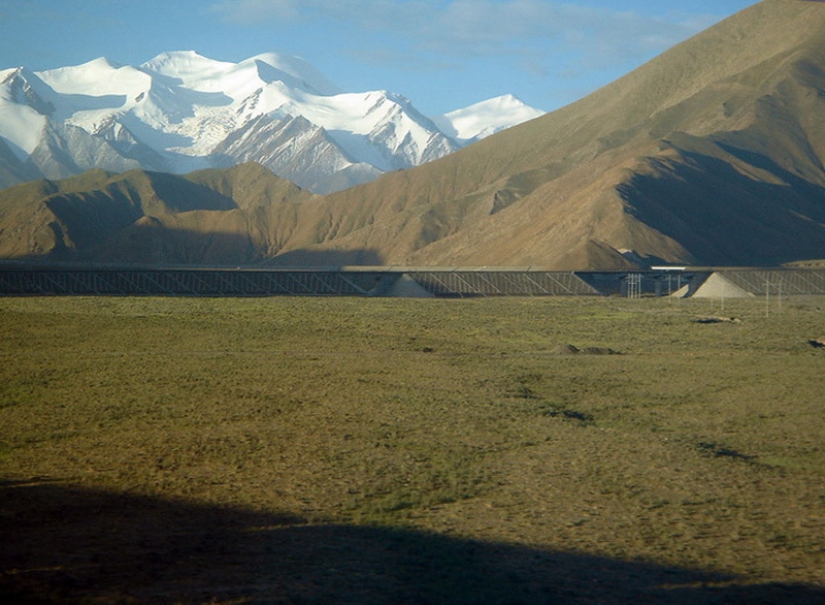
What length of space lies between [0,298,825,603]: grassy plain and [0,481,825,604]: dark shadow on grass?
0.14ft

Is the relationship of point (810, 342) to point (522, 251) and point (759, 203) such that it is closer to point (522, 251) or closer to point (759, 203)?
point (522, 251)

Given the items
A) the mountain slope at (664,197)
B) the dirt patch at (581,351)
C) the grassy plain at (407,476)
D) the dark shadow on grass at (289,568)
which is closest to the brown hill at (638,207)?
the mountain slope at (664,197)

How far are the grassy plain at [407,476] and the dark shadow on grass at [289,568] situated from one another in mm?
44

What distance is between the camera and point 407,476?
18.2 metres

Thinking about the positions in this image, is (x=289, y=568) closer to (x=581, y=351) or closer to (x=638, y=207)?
(x=581, y=351)

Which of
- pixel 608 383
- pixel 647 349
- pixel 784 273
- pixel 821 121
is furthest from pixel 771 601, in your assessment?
pixel 821 121

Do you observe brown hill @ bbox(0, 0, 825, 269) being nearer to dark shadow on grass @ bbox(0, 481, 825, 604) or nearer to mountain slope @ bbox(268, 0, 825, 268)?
mountain slope @ bbox(268, 0, 825, 268)

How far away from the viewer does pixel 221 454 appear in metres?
20.1

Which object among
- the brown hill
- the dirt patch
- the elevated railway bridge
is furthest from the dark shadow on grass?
the brown hill

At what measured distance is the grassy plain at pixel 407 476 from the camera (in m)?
12.4

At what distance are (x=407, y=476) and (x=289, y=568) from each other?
18.8 feet

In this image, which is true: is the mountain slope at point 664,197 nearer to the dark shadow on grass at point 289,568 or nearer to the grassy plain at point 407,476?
the grassy plain at point 407,476

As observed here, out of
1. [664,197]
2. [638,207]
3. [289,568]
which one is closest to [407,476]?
[289,568]

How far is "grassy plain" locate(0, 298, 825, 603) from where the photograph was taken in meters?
12.4
